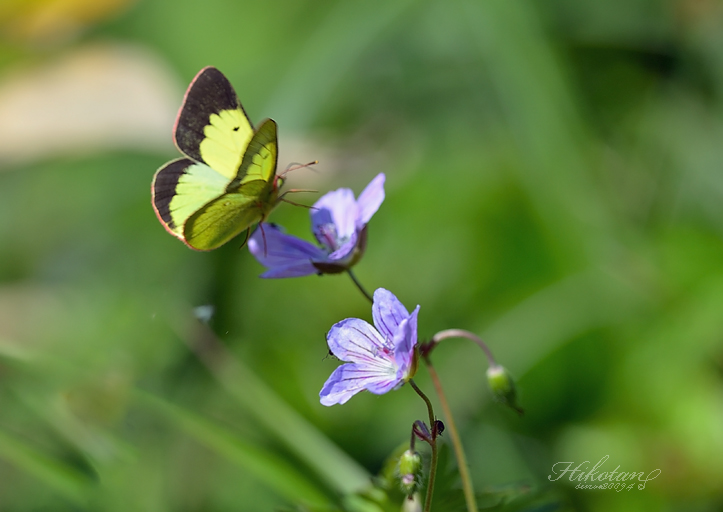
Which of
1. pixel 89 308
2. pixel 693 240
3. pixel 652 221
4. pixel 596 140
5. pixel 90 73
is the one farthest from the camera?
pixel 90 73

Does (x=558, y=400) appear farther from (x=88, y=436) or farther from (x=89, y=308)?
(x=89, y=308)

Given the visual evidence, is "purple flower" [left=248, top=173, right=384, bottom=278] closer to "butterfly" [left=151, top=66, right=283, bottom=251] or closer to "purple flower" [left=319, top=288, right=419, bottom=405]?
"butterfly" [left=151, top=66, right=283, bottom=251]

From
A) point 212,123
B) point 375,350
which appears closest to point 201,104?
point 212,123

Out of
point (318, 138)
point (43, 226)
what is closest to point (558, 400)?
point (318, 138)

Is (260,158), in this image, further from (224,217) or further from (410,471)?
(410,471)

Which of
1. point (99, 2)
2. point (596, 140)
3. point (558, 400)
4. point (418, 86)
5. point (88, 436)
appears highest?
point (99, 2)

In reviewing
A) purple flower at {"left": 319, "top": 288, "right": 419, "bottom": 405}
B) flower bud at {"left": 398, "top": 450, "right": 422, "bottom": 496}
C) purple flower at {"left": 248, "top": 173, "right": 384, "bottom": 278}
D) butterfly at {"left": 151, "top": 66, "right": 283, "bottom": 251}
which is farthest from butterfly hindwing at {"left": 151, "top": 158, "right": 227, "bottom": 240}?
flower bud at {"left": 398, "top": 450, "right": 422, "bottom": 496}

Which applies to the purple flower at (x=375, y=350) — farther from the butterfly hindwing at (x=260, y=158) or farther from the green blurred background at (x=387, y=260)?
the butterfly hindwing at (x=260, y=158)
